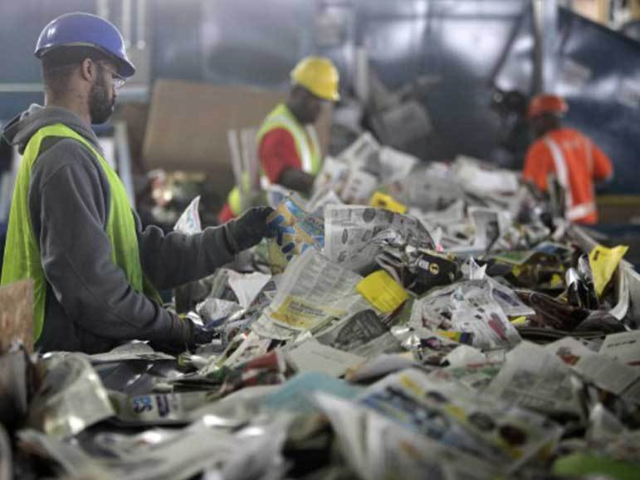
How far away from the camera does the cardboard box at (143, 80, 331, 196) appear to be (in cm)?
828

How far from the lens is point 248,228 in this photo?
3430 millimetres

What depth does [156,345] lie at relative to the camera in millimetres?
3117

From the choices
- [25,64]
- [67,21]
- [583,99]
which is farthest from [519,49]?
[67,21]

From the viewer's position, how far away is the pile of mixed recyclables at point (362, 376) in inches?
72.8

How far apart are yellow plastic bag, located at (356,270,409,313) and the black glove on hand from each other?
1.71ft

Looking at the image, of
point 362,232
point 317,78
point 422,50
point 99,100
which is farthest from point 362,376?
point 422,50

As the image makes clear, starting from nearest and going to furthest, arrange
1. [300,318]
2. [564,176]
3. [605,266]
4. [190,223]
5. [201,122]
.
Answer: [300,318] < [605,266] < [190,223] < [564,176] < [201,122]

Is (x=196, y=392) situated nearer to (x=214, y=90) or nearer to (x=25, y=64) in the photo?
(x=25, y=64)

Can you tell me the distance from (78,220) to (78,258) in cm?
11

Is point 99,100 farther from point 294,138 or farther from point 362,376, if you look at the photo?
point 294,138

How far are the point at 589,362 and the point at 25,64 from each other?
6.18 metres

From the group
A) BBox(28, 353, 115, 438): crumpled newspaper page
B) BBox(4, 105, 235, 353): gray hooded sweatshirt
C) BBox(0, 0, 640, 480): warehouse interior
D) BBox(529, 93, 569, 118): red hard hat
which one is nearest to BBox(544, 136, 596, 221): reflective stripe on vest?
BBox(529, 93, 569, 118): red hard hat

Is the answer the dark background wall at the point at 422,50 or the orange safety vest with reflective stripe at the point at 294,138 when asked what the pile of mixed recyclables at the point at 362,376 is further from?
the dark background wall at the point at 422,50

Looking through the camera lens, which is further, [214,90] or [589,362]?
[214,90]
